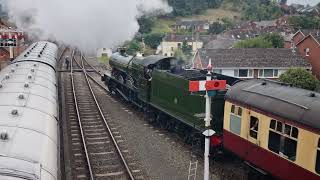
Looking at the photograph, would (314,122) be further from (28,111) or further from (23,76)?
(23,76)

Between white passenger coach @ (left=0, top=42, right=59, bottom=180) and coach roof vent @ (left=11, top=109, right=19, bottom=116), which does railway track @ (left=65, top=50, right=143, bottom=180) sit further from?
coach roof vent @ (left=11, top=109, right=19, bottom=116)

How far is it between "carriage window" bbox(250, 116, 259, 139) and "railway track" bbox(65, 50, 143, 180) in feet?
12.1

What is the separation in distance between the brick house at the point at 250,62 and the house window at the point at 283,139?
108 ft

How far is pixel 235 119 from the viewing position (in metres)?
11.1

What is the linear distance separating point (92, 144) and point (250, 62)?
31129 millimetres

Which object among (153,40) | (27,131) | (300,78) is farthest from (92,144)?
(153,40)

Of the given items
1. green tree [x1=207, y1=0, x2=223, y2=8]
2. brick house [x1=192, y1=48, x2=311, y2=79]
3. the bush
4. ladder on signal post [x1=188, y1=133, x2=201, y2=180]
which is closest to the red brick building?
brick house [x1=192, y1=48, x2=311, y2=79]

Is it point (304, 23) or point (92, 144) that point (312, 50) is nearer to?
point (92, 144)

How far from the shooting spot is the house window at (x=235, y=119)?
10891mm

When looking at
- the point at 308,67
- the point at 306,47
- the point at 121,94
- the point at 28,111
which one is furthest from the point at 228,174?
the point at 306,47

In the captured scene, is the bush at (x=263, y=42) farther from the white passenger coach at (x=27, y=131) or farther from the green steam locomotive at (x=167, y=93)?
the white passenger coach at (x=27, y=131)

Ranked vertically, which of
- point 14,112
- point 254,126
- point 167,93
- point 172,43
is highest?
point 172,43

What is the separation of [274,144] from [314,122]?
1.56 meters

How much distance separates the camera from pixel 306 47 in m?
48.6
